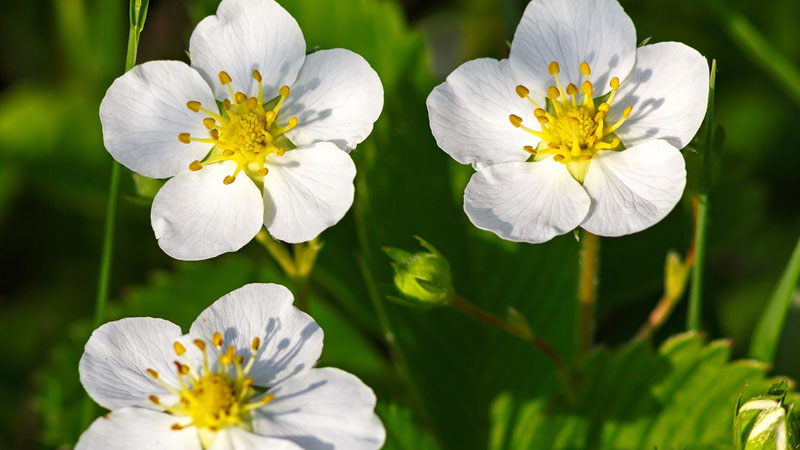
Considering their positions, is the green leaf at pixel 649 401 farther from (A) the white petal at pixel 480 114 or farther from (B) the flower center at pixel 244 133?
(B) the flower center at pixel 244 133

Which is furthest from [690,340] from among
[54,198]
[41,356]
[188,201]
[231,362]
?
[54,198]

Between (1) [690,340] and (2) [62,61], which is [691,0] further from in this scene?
(2) [62,61]

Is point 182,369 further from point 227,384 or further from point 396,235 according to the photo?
point 396,235

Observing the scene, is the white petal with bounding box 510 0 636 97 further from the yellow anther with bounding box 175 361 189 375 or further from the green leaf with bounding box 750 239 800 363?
the yellow anther with bounding box 175 361 189 375

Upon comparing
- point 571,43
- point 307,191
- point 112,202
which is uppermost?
point 571,43

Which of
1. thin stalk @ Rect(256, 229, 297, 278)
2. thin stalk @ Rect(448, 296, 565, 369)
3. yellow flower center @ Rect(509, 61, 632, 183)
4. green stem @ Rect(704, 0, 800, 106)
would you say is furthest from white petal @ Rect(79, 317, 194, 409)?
green stem @ Rect(704, 0, 800, 106)

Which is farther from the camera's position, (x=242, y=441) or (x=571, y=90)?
(x=571, y=90)

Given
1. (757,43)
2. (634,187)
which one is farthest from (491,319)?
(757,43)
